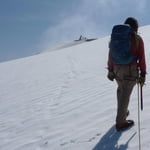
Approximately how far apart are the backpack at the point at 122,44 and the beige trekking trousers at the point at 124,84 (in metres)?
0.16

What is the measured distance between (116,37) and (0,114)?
4.45m

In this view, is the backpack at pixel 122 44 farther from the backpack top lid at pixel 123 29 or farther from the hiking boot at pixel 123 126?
the hiking boot at pixel 123 126

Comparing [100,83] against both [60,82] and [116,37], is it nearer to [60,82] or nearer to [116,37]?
[60,82]

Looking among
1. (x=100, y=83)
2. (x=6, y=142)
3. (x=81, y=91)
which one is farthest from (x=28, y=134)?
(x=100, y=83)

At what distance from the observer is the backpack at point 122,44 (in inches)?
193

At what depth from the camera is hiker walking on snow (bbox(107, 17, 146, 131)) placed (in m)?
4.96

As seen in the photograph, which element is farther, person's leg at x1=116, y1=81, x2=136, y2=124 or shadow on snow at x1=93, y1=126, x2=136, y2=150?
person's leg at x1=116, y1=81, x2=136, y2=124

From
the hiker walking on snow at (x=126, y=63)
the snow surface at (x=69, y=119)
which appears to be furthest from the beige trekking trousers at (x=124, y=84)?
the snow surface at (x=69, y=119)

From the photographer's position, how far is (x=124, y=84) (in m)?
5.25

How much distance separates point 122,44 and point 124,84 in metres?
0.64

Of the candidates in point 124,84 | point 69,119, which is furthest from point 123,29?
point 69,119

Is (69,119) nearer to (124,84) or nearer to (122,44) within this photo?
(124,84)

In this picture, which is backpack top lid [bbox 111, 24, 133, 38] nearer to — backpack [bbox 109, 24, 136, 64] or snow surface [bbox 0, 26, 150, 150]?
backpack [bbox 109, 24, 136, 64]

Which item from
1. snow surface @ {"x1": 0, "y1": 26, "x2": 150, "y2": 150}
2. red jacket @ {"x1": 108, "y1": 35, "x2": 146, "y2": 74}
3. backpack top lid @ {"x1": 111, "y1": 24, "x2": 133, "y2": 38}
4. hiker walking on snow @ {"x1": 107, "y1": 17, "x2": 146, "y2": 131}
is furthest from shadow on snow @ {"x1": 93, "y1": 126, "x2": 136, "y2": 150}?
backpack top lid @ {"x1": 111, "y1": 24, "x2": 133, "y2": 38}
